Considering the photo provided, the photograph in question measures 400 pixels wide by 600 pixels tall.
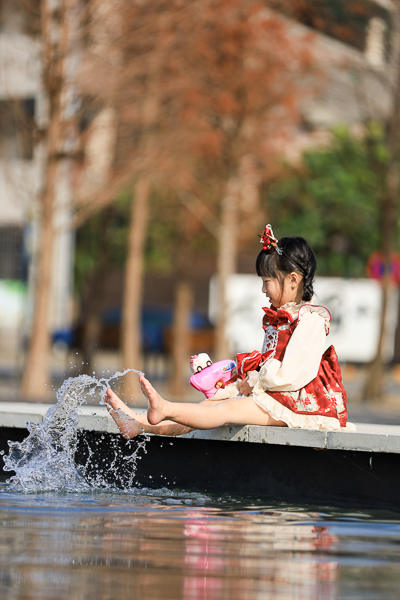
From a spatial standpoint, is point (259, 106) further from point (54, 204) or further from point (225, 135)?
point (54, 204)

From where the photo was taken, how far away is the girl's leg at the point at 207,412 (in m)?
5.26

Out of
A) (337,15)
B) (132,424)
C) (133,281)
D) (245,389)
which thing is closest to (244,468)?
(245,389)

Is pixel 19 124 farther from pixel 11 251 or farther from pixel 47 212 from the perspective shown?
pixel 11 251

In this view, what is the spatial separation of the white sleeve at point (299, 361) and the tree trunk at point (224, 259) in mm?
11852

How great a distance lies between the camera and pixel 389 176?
648 inches

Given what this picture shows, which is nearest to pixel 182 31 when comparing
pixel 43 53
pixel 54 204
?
pixel 43 53

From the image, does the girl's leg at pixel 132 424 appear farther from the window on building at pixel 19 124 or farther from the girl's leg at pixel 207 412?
the window on building at pixel 19 124

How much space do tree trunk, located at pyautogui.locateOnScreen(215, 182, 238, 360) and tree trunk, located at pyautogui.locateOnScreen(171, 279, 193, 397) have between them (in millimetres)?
563

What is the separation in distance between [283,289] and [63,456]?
1.57m

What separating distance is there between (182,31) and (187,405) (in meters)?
10.6

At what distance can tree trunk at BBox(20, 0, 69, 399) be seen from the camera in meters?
14.3

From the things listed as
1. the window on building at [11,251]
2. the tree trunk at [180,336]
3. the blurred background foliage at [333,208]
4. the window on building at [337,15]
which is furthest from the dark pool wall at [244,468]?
the blurred background foliage at [333,208]

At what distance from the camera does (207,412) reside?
550 cm

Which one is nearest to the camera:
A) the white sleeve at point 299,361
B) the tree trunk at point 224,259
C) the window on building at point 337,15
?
the white sleeve at point 299,361
